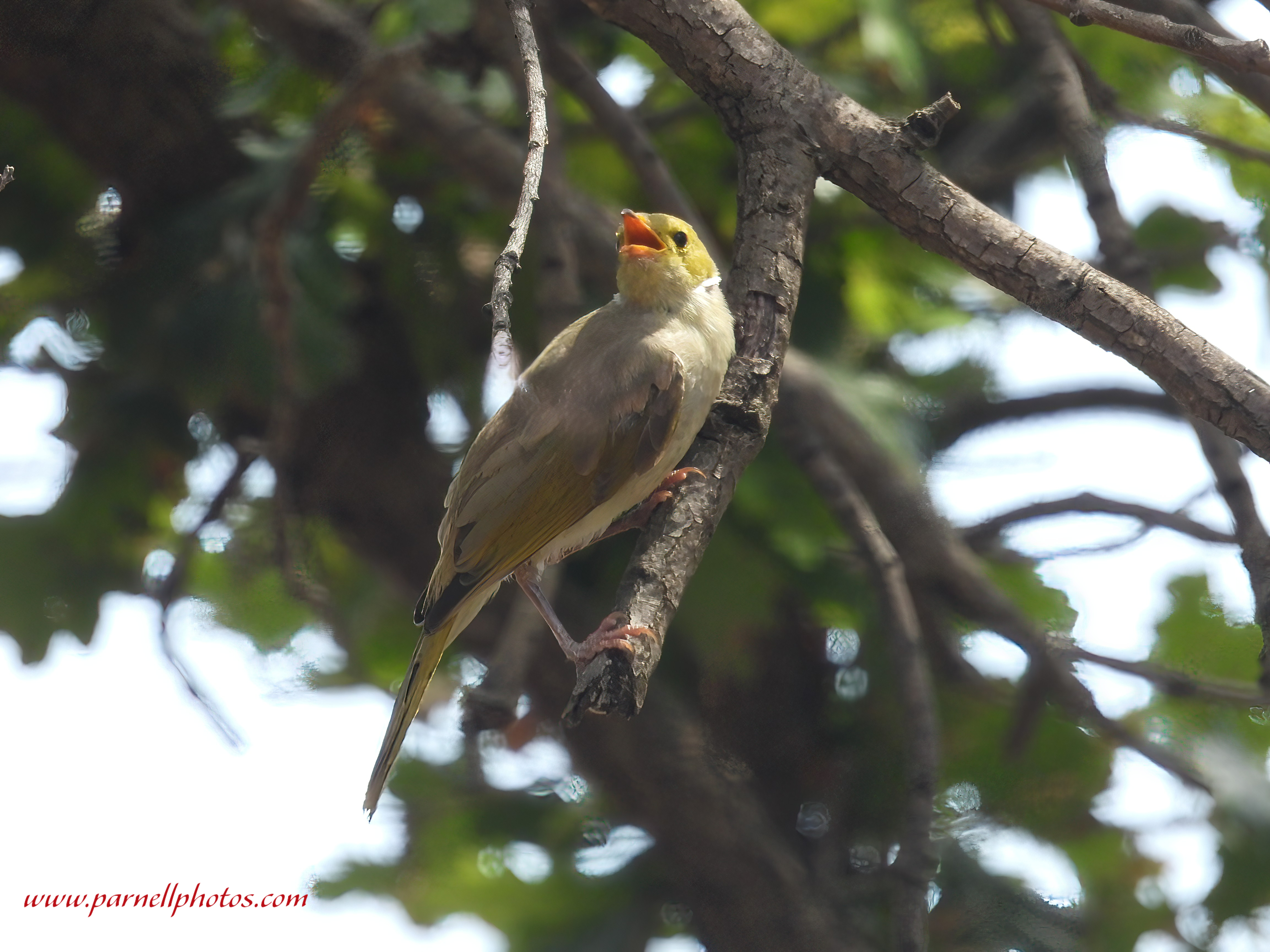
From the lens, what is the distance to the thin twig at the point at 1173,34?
199 centimetres

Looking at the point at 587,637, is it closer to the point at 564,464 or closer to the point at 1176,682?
the point at 564,464

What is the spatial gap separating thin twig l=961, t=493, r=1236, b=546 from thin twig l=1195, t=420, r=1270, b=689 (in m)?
0.44

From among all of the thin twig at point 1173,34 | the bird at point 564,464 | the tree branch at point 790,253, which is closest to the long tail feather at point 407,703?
the bird at point 564,464


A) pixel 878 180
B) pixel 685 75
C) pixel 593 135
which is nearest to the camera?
pixel 878 180

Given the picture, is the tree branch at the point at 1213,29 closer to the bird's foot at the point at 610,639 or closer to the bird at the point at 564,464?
the bird at the point at 564,464

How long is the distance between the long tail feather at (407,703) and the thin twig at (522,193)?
1251mm

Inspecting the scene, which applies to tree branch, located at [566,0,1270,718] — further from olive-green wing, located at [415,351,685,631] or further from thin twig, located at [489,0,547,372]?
thin twig, located at [489,0,547,372]

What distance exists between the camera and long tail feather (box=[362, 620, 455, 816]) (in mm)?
2703

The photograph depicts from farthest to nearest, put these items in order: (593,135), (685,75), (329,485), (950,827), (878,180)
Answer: (593,135) < (329,485) < (950,827) < (685,75) < (878,180)

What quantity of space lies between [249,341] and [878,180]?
2277 millimetres

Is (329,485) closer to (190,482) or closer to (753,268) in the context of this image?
(190,482)

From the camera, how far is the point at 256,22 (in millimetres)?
3793

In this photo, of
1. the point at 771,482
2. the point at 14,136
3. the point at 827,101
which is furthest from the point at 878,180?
the point at 14,136

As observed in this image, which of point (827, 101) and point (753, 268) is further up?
point (827, 101)
